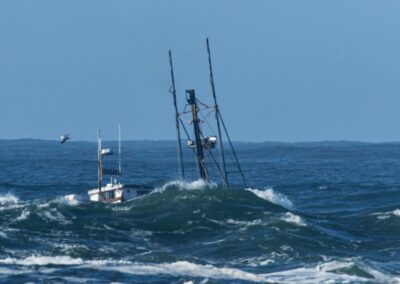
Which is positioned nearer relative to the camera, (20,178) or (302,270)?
(302,270)

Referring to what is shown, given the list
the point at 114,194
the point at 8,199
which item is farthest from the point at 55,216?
the point at 8,199

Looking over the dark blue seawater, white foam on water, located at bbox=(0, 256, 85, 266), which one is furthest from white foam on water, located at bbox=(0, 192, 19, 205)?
white foam on water, located at bbox=(0, 256, 85, 266)

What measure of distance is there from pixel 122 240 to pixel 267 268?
38.7 feet

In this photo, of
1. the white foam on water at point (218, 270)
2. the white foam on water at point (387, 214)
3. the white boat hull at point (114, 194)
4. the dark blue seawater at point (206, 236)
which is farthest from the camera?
the white boat hull at point (114, 194)

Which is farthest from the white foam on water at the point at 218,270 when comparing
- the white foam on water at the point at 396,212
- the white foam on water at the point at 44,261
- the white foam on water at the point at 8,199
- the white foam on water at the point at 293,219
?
the white foam on water at the point at 8,199

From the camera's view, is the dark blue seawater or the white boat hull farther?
the white boat hull

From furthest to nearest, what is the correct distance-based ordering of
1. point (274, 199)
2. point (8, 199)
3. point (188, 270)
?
point (8, 199) < point (274, 199) < point (188, 270)

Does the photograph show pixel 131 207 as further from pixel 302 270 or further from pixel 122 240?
pixel 302 270

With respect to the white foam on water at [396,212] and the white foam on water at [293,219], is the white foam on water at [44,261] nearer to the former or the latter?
the white foam on water at [293,219]

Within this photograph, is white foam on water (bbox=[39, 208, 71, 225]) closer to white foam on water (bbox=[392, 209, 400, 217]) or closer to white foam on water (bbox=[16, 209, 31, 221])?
white foam on water (bbox=[16, 209, 31, 221])

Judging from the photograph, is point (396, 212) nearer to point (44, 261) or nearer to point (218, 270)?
point (218, 270)

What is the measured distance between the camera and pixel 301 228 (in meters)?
60.1

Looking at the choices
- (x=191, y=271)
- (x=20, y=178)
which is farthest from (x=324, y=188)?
(x=191, y=271)

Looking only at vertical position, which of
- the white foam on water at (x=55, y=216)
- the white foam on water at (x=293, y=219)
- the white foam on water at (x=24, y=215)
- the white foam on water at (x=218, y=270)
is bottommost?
the white foam on water at (x=218, y=270)
